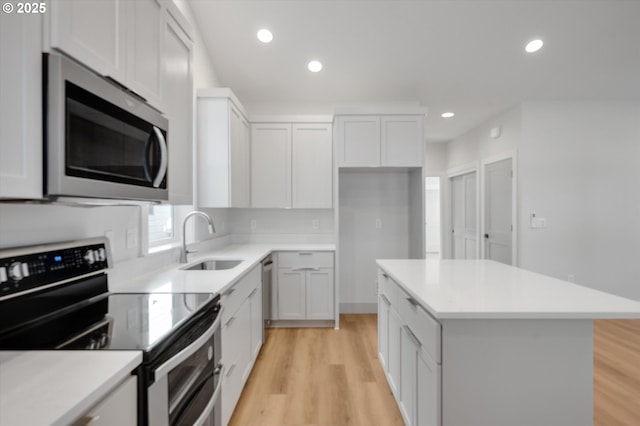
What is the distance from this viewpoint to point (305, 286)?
11.0 ft

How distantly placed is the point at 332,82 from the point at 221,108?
1.48 meters

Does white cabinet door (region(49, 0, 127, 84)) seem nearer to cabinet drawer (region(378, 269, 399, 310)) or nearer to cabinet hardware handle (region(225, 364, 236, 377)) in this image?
cabinet hardware handle (region(225, 364, 236, 377))

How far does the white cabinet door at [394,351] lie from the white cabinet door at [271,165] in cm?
212

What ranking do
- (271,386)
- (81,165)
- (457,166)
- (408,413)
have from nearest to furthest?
(81,165) → (408,413) → (271,386) → (457,166)

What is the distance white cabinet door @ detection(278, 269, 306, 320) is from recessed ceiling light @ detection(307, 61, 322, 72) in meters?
2.40

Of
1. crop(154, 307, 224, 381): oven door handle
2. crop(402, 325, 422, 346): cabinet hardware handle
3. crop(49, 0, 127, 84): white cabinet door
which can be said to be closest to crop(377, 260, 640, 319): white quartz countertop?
crop(402, 325, 422, 346): cabinet hardware handle

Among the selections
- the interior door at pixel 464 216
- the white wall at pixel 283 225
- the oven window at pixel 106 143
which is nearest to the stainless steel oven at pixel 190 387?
the oven window at pixel 106 143

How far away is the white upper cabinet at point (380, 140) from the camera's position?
338 cm

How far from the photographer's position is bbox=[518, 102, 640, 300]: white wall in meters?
3.76

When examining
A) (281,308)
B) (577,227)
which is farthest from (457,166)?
(281,308)

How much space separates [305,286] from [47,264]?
2.50 metres

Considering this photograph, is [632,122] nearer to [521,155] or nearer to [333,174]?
[521,155]

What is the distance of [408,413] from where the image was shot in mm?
1598

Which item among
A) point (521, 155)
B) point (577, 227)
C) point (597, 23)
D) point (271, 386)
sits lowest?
point (271, 386)
